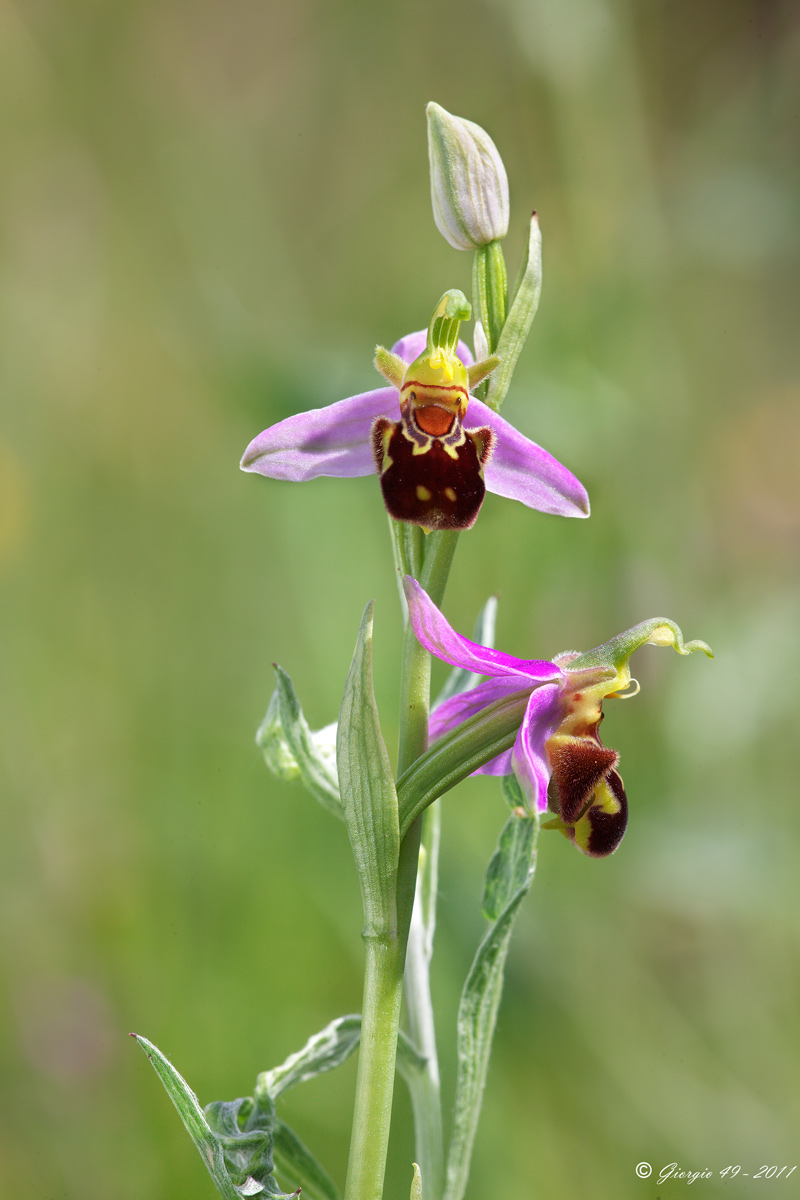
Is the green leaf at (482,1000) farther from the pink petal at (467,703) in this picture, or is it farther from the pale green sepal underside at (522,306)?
the pale green sepal underside at (522,306)

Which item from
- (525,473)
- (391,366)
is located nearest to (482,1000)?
(525,473)

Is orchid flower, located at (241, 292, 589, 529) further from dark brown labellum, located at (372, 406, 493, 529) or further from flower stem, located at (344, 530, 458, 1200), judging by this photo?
flower stem, located at (344, 530, 458, 1200)

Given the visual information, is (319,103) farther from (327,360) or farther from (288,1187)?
(288,1187)

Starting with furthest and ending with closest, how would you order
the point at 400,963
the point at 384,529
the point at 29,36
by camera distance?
the point at 29,36 → the point at 384,529 → the point at 400,963

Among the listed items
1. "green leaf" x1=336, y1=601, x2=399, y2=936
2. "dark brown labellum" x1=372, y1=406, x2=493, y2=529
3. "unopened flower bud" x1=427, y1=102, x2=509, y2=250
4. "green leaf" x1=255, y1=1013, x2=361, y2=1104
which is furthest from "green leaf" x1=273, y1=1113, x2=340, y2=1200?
"unopened flower bud" x1=427, y1=102, x2=509, y2=250

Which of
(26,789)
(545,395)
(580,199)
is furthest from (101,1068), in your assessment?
(580,199)
